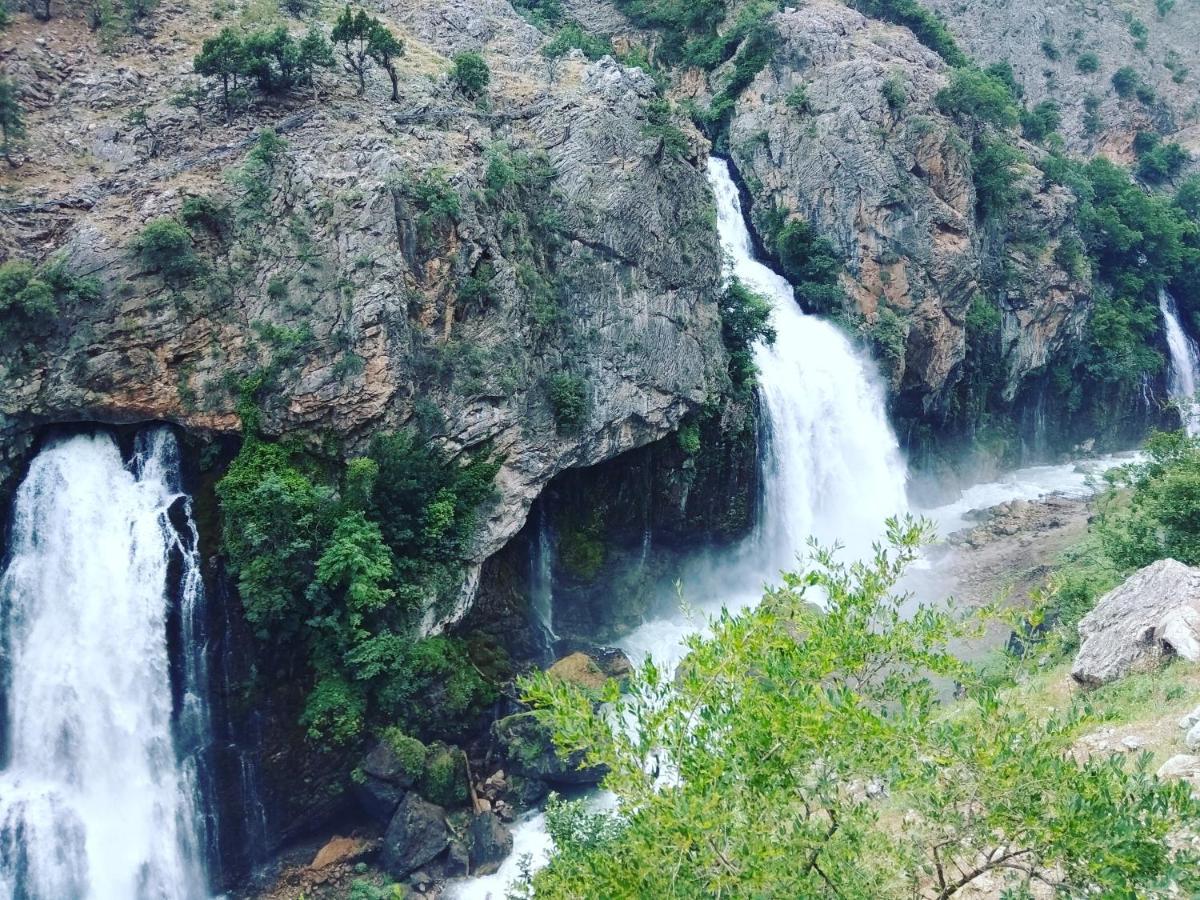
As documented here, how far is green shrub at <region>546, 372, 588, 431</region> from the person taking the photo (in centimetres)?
2209

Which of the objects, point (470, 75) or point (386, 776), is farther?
point (470, 75)

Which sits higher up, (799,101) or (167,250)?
(799,101)

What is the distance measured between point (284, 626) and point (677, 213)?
54.7 ft

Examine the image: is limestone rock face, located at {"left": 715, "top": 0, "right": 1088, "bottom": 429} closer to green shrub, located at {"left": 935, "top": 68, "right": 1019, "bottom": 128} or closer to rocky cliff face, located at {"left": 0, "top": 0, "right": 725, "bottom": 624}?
green shrub, located at {"left": 935, "top": 68, "right": 1019, "bottom": 128}

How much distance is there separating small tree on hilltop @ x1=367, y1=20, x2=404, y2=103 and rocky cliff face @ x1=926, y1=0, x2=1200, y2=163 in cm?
4491

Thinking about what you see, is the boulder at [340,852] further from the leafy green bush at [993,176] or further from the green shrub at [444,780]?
the leafy green bush at [993,176]

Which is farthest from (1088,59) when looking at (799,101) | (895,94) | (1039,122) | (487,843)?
(487,843)

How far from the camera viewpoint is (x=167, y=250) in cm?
1881

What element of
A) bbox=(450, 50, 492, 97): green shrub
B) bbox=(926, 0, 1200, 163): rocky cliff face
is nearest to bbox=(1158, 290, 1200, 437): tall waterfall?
bbox=(926, 0, 1200, 163): rocky cliff face

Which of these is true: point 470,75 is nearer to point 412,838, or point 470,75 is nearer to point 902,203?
point 902,203

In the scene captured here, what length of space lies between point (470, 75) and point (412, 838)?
69.4 ft

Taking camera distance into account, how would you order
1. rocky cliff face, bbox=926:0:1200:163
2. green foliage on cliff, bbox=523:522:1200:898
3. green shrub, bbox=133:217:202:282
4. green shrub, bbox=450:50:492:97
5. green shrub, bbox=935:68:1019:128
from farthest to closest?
rocky cliff face, bbox=926:0:1200:163 → green shrub, bbox=935:68:1019:128 → green shrub, bbox=450:50:492:97 → green shrub, bbox=133:217:202:282 → green foliage on cliff, bbox=523:522:1200:898

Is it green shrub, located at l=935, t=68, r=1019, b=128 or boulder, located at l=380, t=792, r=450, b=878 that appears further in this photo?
green shrub, located at l=935, t=68, r=1019, b=128

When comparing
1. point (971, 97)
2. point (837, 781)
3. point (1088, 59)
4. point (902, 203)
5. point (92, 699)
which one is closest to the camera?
point (837, 781)
